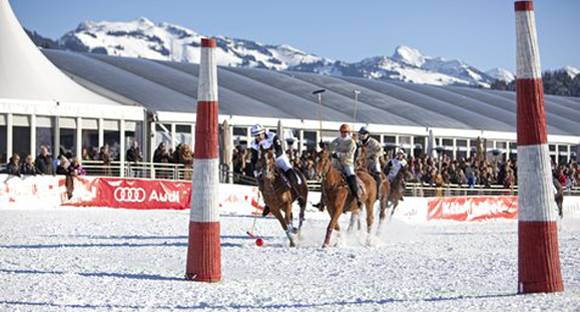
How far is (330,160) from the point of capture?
18.5m

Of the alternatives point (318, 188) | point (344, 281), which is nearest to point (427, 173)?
point (318, 188)

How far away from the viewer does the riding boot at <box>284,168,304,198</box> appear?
59.8ft

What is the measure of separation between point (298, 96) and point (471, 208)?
1602 cm

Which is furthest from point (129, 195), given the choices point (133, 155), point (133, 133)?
point (133, 133)

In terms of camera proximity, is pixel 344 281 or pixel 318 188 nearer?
pixel 344 281

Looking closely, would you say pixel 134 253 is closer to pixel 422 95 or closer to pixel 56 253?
pixel 56 253

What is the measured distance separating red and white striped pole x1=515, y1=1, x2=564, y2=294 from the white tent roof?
23.9m

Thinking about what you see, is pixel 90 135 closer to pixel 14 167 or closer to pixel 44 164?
pixel 44 164

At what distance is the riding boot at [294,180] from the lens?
18.2m

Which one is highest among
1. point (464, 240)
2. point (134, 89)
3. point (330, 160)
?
point (134, 89)

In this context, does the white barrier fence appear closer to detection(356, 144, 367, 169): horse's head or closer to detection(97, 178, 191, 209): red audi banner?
detection(97, 178, 191, 209): red audi banner

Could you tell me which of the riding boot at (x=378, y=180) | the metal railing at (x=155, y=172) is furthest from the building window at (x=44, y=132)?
the riding boot at (x=378, y=180)

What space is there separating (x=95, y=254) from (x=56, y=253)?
0.58 meters

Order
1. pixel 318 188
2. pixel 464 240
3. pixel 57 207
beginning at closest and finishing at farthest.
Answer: pixel 464 240
pixel 57 207
pixel 318 188
